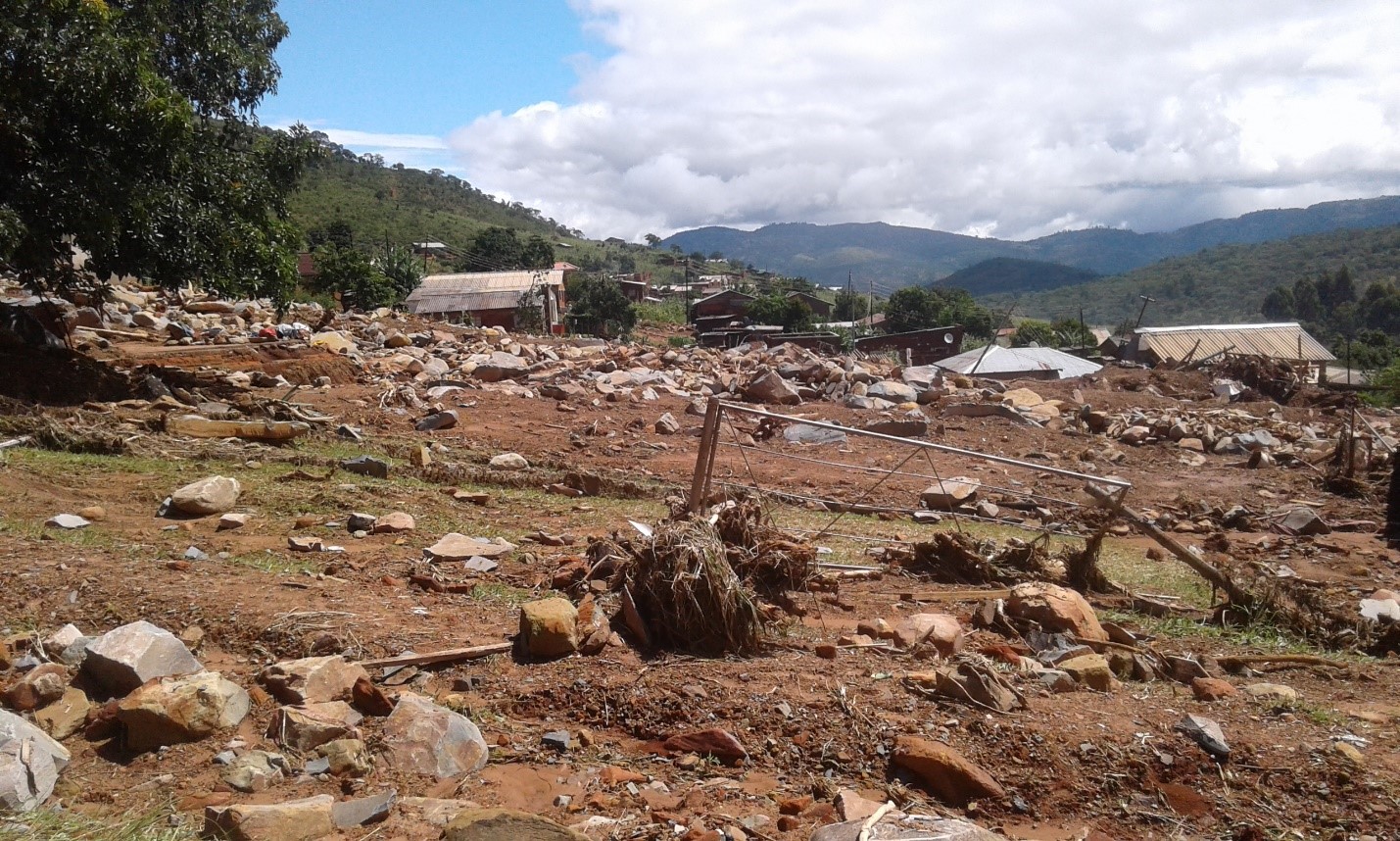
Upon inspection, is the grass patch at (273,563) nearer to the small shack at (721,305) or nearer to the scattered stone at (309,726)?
the scattered stone at (309,726)

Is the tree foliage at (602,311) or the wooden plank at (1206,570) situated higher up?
the tree foliage at (602,311)

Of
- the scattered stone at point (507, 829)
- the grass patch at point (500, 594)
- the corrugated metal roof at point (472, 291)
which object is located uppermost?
the corrugated metal roof at point (472, 291)

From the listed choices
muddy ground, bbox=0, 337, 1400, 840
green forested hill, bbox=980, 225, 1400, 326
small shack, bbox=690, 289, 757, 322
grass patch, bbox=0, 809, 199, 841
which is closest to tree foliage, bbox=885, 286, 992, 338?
small shack, bbox=690, 289, 757, 322

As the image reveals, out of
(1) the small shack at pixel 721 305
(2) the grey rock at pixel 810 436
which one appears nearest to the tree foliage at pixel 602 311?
(1) the small shack at pixel 721 305

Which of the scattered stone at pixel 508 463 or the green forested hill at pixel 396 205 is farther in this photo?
the green forested hill at pixel 396 205

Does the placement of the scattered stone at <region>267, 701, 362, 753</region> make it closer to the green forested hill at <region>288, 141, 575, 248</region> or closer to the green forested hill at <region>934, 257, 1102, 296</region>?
the green forested hill at <region>288, 141, 575, 248</region>

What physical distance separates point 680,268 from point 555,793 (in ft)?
334

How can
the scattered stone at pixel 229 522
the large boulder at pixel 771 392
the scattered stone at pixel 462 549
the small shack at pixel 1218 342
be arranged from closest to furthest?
the scattered stone at pixel 462 549
the scattered stone at pixel 229 522
the large boulder at pixel 771 392
the small shack at pixel 1218 342

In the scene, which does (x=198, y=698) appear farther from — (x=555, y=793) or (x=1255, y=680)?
(x=1255, y=680)

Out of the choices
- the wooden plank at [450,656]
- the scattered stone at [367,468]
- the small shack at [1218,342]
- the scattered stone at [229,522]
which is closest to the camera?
the wooden plank at [450,656]

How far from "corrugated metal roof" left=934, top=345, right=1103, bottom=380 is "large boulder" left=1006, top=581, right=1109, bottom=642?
23.5m

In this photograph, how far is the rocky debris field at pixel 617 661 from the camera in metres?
3.32

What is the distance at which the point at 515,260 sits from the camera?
199 feet

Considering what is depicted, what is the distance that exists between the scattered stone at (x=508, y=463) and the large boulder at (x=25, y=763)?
22.4 feet
